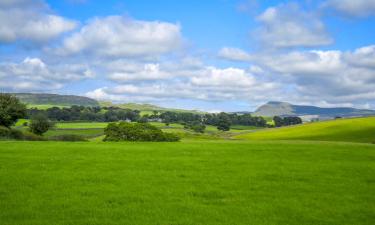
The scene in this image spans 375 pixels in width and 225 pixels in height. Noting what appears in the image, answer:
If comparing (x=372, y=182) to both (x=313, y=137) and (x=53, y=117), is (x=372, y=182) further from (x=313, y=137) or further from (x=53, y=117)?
(x=53, y=117)

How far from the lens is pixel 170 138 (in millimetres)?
88938

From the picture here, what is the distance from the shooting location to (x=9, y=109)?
7888cm

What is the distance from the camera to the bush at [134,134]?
88.1m

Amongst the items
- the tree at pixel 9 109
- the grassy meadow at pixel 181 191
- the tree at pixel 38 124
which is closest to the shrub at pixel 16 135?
the tree at pixel 9 109

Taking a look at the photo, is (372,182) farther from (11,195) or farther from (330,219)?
(11,195)

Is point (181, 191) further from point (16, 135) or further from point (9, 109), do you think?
point (9, 109)

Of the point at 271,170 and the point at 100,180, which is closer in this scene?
the point at 100,180

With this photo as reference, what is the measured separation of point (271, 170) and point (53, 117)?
162267 millimetres

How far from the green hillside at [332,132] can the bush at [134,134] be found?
28.6m

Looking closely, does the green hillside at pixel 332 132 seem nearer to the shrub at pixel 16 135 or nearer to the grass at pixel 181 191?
the shrub at pixel 16 135

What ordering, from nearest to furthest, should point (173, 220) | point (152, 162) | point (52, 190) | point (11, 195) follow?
point (173, 220)
point (11, 195)
point (52, 190)
point (152, 162)

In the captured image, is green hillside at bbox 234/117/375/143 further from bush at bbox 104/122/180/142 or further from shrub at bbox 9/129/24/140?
shrub at bbox 9/129/24/140

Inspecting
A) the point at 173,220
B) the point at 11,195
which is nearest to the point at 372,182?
the point at 173,220

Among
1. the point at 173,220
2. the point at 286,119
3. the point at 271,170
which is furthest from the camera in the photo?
the point at 286,119
